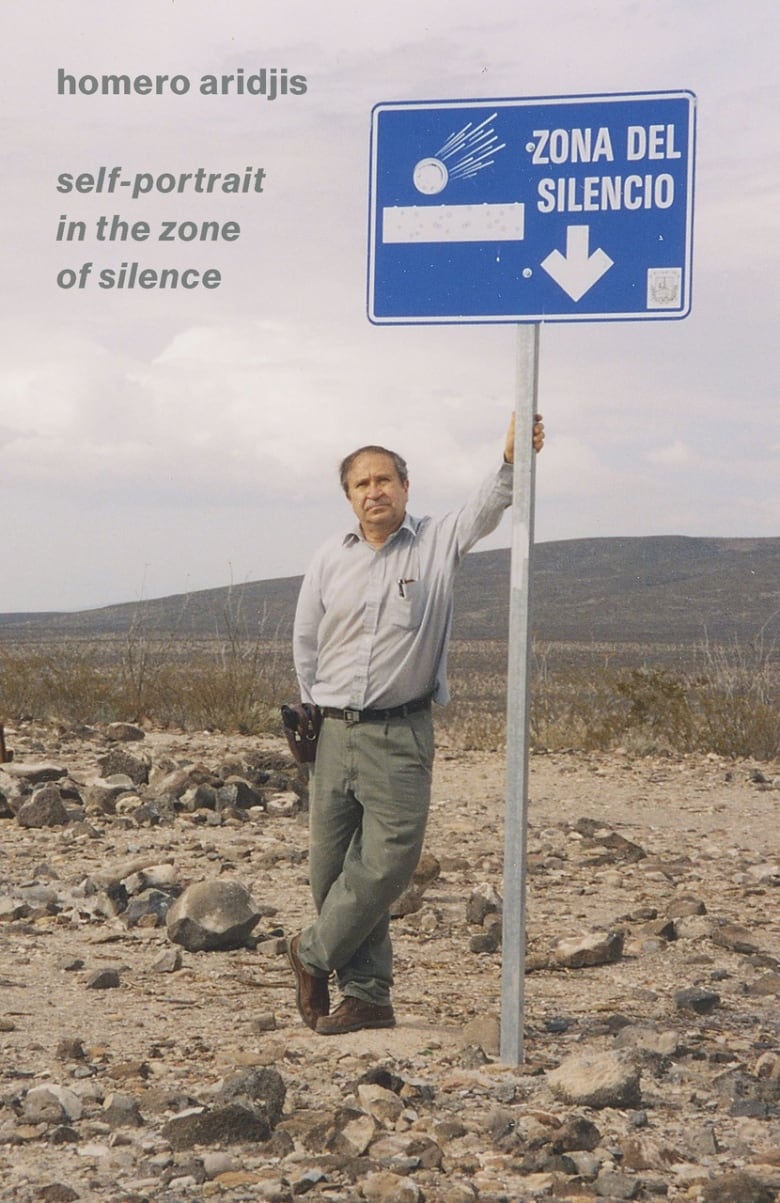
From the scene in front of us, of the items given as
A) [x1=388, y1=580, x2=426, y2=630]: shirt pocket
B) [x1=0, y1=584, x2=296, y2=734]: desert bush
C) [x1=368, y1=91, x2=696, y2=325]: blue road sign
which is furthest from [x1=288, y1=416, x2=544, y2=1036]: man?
[x1=0, y1=584, x2=296, y2=734]: desert bush

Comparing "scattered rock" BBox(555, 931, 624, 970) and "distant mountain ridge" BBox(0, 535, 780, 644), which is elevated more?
"distant mountain ridge" BBox(0, 535, 780, 644)

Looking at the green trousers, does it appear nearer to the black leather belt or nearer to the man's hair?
the black leather belt

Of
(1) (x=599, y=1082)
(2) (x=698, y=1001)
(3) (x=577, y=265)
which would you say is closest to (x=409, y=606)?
(3) (x=577, y=265)

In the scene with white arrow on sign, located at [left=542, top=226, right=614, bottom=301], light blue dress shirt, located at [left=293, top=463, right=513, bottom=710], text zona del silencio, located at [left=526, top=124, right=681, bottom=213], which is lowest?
light blue dress shirt, located at [left=293, top=463, right=513, bottom=710]

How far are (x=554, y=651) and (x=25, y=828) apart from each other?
44663 millimetres

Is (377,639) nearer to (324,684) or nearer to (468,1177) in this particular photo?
(324,684)

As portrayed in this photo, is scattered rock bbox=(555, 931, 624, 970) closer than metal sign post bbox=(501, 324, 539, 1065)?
No

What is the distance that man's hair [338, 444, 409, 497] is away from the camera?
5.40 meters

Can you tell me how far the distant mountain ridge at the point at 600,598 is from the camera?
70688mm

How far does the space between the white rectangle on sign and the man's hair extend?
713 millimetres

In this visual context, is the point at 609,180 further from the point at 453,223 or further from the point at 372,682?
the point at 372,682

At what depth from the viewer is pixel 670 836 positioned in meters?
10.9

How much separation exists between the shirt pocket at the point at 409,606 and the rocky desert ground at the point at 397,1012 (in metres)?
1.47

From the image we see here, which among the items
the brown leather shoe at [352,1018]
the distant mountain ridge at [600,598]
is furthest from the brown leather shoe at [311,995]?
the distant mountain ridge at [600,598]
